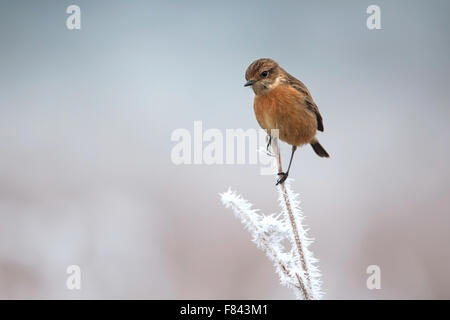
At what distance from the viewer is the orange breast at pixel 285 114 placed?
371 cm

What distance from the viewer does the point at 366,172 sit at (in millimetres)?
7008

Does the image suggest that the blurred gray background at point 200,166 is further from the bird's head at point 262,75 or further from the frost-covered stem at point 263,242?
the bird's head at point 262,75

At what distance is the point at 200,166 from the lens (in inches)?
281

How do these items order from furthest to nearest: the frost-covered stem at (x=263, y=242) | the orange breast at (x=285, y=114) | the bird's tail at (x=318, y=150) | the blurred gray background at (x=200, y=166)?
the blurred gray background at (x=200, y=166) < the bird's tail at (x=318, y=150) < the orange breast at (x=285, y=114) < the frost-covered stem at (x=263, y=242)

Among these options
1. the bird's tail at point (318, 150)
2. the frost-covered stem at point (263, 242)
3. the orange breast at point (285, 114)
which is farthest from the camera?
the bird's tail at point (318, 150)

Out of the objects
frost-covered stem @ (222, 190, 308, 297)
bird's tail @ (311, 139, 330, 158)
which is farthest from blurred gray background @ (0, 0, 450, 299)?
bird's tail @ (311, 139, 330, 158)

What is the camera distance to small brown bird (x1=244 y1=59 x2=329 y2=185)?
3.73 metres

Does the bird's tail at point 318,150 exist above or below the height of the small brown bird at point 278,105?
below

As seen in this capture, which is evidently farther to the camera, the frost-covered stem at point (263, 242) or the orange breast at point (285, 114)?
the orange breast at point (285, 114)

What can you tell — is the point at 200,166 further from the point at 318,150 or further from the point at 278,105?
the point at 278,105

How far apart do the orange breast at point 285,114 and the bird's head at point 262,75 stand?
0.05 m

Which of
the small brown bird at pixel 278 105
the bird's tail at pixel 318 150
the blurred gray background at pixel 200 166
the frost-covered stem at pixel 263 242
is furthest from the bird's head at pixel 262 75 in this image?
the frost-covered stem at pixel 263 242

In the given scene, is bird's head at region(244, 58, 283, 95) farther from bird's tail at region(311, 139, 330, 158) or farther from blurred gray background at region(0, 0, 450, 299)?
blurred gray background at region(0, 0, 450, 299)
